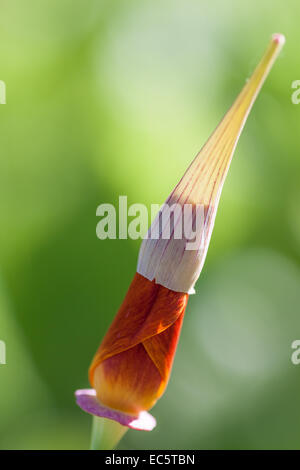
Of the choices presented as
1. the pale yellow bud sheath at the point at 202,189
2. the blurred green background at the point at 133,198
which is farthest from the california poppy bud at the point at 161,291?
the blurred green background at the point at 133,198

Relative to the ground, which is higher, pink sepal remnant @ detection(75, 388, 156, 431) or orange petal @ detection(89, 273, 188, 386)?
orange petal @ detection(89, 273, 188, 386)

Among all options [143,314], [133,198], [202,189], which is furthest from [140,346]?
[133,198]

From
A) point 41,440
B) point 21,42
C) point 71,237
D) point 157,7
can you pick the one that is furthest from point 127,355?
point 157,7

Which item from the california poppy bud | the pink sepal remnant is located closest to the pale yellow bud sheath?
the california poppy bud

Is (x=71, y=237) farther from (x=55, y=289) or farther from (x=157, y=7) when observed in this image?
(x=157, y=7)

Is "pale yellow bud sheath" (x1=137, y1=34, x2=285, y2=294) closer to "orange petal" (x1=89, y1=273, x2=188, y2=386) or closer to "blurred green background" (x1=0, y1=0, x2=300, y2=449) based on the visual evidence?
"orange petal" (x1=89, y1=273, x2=188, y2=386)

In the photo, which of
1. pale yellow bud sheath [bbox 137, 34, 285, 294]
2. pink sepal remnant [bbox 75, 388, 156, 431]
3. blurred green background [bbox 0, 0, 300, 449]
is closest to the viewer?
pale yellow bud sheath [bbox 137, 34, 285, 294]
